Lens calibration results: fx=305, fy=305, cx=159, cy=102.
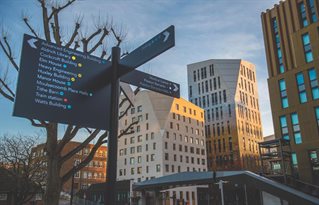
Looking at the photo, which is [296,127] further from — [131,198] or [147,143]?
[147,143]

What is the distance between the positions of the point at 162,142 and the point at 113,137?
65.7 metres

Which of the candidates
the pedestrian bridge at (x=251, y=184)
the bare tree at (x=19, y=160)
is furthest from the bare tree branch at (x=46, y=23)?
the bare tree at (x=19, y=160)

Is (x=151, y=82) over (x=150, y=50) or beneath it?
beneath

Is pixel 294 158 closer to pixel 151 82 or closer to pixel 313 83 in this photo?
pixel 313 83

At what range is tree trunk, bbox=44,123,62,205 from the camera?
1074 cm

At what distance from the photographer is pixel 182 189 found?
6788cm

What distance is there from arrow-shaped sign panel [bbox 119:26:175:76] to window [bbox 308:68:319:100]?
3259 cm

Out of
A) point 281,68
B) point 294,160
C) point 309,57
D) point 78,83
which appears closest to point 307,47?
point 309,57

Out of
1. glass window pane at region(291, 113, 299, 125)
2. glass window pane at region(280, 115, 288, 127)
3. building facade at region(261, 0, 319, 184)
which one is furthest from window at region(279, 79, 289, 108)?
glass window pane at region(291, 113, 299, 125)

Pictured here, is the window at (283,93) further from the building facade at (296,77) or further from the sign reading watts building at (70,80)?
the sign reading watts building at (70,80)

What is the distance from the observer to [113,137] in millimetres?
4527

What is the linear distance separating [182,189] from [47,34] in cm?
6108

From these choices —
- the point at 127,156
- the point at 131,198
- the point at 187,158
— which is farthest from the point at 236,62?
the point at 131,198

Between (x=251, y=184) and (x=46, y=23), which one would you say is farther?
(x=251, y=184)
